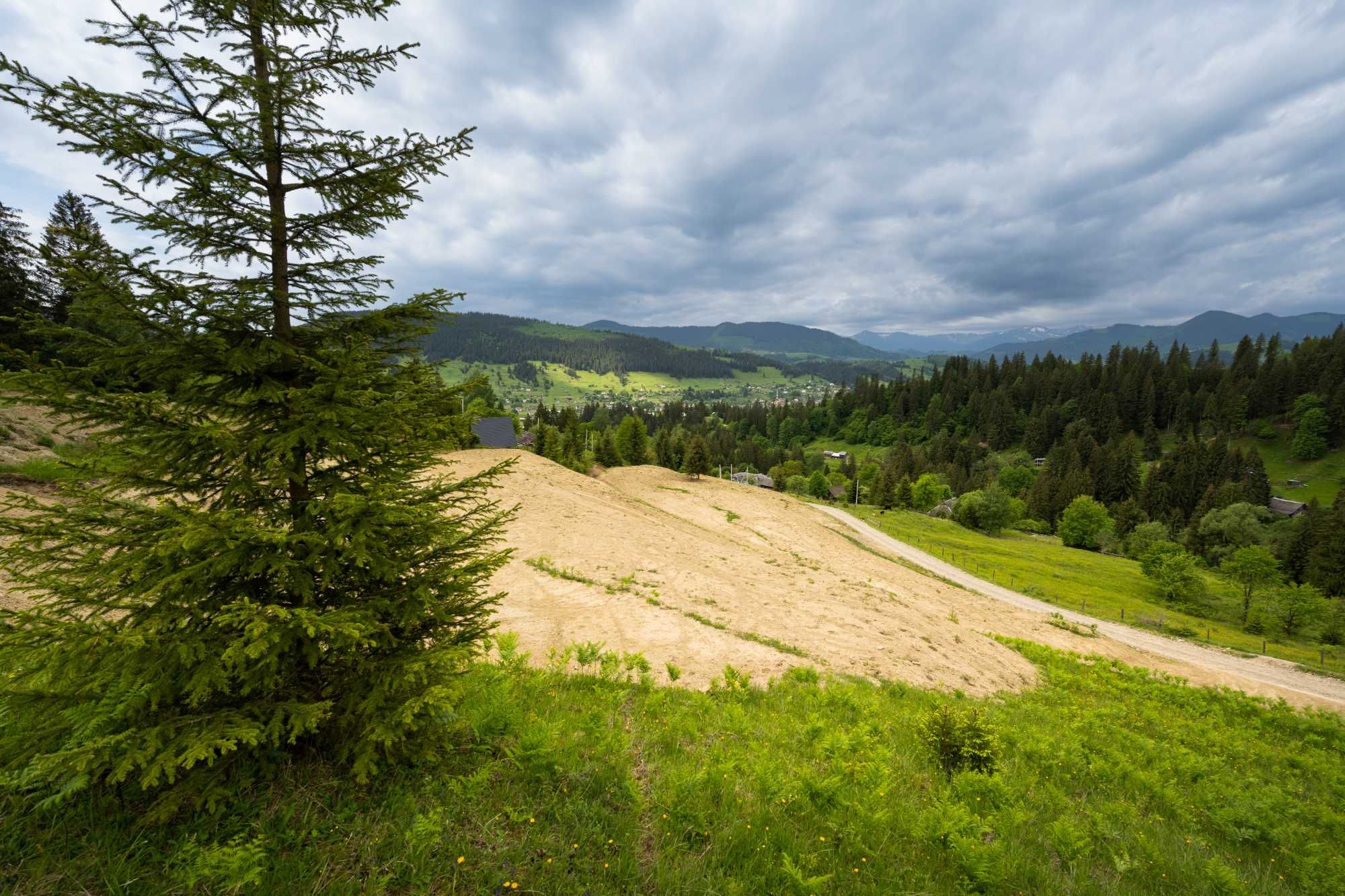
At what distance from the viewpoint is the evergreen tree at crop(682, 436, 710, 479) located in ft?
196

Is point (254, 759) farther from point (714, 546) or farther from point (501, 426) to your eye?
point (501, 426)

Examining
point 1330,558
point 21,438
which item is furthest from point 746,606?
point 1330,558

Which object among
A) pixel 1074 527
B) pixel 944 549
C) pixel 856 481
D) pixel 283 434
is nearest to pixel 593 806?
pixel 283 434

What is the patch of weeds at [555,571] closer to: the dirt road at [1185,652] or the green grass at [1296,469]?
the dirt road at [1185,652]

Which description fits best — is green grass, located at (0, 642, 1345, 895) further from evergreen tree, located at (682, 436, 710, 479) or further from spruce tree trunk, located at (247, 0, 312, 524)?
evergreen tree, located at (682, 436, 710, 479)

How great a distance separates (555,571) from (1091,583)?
2569 inches

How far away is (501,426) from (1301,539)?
11250cm

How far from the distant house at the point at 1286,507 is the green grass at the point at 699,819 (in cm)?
12446

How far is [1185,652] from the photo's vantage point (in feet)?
112

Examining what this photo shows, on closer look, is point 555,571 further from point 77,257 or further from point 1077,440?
point 1077,440

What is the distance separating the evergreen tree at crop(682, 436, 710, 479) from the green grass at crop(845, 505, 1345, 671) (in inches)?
1101

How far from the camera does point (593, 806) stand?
5633mm

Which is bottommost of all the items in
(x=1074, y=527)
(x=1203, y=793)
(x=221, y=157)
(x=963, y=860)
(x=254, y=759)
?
(x=1074, y=527)

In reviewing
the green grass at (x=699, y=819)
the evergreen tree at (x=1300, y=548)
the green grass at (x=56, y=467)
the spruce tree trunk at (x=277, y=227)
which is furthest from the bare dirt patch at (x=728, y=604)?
the evergreen tree at (x=1300, y=548)
